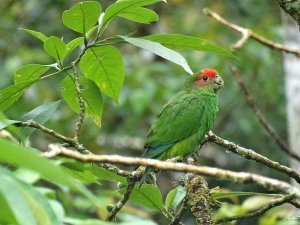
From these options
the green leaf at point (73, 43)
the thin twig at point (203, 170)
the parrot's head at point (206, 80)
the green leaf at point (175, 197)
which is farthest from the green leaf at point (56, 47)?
the parrot's head at point (206, 80)

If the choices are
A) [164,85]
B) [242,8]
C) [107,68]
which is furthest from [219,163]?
[107,68]

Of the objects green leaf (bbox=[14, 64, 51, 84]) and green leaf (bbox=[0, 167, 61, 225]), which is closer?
green leaf (bbox=[0, 167, 61, 225])

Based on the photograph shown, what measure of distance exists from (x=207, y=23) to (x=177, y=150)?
4.60 metres

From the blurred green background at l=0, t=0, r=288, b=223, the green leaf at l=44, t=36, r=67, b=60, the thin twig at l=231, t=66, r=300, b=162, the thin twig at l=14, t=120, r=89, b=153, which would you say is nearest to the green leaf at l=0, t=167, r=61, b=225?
the thin twig at l=14, t=120, r=89, b=153

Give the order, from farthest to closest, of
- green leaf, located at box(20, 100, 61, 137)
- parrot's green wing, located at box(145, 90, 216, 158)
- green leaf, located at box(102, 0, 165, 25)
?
parrot's green wing, located at box(145, 90, 216, 158) < green leaf, located at box(20, 100, 61, 137) < green leaf, located at box(102, 0, 165, 25)

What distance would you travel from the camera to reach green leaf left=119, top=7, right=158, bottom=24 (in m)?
1.64

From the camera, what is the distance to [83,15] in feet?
5.42

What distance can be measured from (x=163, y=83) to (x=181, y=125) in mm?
3200

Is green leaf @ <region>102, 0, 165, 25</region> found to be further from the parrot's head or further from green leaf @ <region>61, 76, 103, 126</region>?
the parrot's head

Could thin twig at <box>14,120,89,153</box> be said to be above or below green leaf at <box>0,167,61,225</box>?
above

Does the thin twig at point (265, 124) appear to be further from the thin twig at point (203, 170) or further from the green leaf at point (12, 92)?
the thin twig at point (203, 170)

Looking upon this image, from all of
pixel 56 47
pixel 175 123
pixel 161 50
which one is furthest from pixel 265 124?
pixel 56 47

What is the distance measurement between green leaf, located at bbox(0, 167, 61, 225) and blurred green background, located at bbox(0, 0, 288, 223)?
16.3 ft

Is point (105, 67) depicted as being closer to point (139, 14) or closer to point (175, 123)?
point (139, 14)
